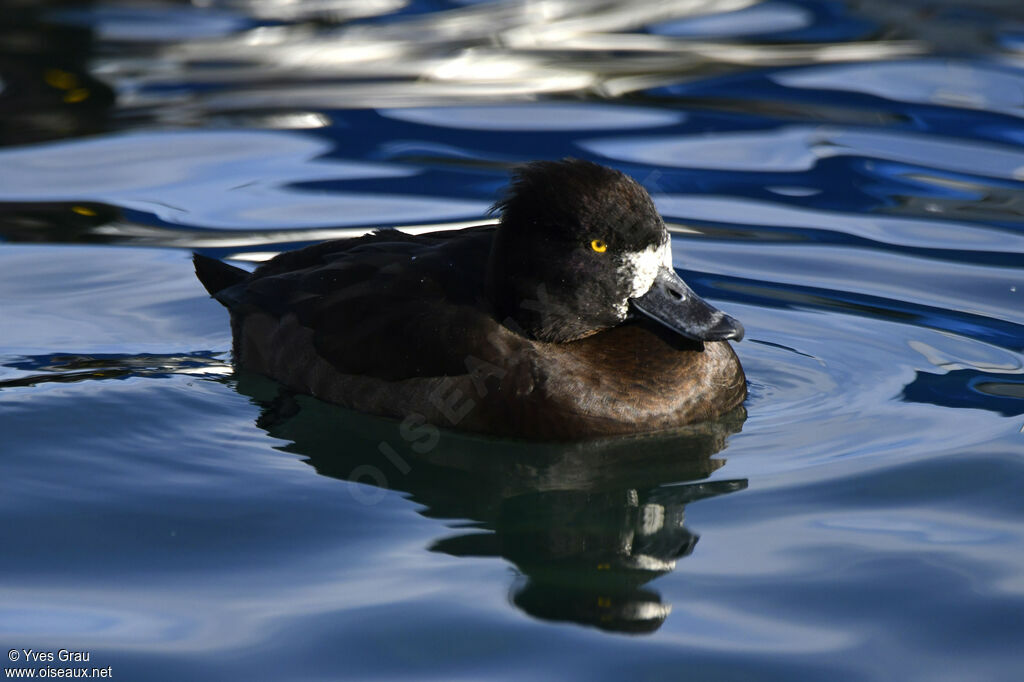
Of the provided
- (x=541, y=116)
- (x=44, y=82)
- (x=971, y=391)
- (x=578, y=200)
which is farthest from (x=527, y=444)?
(x=44, y=82)

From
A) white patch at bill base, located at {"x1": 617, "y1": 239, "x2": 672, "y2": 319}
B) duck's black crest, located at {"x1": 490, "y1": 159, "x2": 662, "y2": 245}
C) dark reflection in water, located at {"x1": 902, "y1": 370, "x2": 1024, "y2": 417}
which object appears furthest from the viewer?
dark reflection in water, located at {"x1": 902, "y1": 370, "x2": 1024, "y2": 417}

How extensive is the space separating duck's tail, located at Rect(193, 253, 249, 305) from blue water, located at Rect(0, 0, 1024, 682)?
27cm

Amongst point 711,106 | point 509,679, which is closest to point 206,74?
point 711,106

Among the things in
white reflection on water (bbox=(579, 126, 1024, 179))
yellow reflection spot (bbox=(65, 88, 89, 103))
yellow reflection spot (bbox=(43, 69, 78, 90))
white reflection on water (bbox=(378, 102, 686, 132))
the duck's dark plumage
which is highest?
yellow reflection spot (bbox=(43, 69, 78, 90))

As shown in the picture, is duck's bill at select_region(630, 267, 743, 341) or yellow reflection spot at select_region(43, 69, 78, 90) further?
yellow reflection spot at select_region(43, 69, 78, 90)

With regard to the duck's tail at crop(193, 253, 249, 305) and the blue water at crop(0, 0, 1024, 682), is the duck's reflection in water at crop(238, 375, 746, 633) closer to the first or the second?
the blue water at crop(0, 0, 1024, 682)

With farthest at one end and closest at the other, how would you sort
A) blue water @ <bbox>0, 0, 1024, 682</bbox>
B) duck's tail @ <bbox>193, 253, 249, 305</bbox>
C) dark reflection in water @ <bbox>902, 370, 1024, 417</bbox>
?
duck's tail @ <bbox>193, 253, 249, 305</bbox> → dark reflection in water @ <bbox>902, 370, 1024, 417</bbox> → blue water @ <bbox>0, 0, 1024, 682</bbox>

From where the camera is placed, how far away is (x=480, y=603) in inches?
152

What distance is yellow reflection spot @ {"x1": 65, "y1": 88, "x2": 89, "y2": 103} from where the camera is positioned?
10.1m

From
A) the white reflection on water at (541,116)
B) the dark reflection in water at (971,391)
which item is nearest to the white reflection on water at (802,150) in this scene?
the white reflection on water at (541,116)

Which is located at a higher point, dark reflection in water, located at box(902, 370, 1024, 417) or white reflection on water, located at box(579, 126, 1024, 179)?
white reflection on water, located at box(579, 126, 1024, 179)

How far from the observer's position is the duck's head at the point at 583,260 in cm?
494

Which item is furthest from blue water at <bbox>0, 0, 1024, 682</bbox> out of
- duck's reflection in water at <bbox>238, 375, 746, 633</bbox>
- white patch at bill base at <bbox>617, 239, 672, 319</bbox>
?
white patch at bill base at <bbox>617, 239, 672, 319</bbox>

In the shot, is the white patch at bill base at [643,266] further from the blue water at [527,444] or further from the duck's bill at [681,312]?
the blue water at [527,444]
